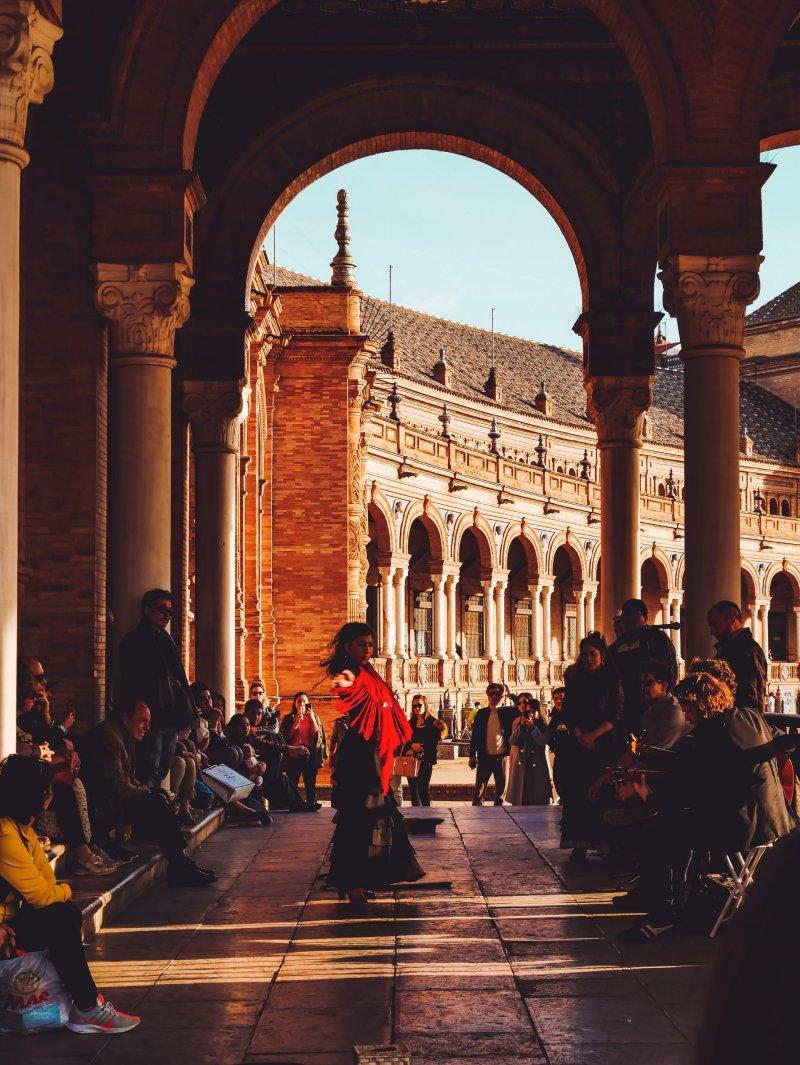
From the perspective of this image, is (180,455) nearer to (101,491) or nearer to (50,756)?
(101,491)

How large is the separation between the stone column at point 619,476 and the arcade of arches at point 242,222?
0.03 m

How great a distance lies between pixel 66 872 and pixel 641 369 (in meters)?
9.21

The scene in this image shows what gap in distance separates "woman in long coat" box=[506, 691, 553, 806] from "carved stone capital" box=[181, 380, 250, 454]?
15.2 feet

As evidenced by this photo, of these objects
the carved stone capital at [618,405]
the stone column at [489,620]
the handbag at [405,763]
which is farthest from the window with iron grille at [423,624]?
the handbag at [405,763]

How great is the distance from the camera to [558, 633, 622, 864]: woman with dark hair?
938 centimetres

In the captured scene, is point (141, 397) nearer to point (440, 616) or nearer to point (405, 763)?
point (405, 763)

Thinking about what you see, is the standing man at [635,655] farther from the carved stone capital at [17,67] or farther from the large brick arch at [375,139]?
the large brick arch at [375,139]

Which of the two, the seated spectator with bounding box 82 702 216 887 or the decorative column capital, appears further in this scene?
the decorative column capital

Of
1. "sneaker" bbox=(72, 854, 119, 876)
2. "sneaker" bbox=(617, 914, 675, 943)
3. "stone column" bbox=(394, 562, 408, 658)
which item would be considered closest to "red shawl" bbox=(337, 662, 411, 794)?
"sneaker" bbox=(72, 854, 119, 876)

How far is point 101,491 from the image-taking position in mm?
11414

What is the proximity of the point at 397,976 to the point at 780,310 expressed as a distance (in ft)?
264

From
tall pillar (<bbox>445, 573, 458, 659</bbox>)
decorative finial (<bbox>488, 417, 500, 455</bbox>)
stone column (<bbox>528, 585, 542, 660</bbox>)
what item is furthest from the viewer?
decorative finial (<bbox>488, 417, 500, 455</bbox>)

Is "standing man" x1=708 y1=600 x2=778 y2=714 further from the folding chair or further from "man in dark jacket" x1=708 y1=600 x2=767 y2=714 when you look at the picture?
the folding chair

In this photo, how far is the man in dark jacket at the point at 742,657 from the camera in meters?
8.02
